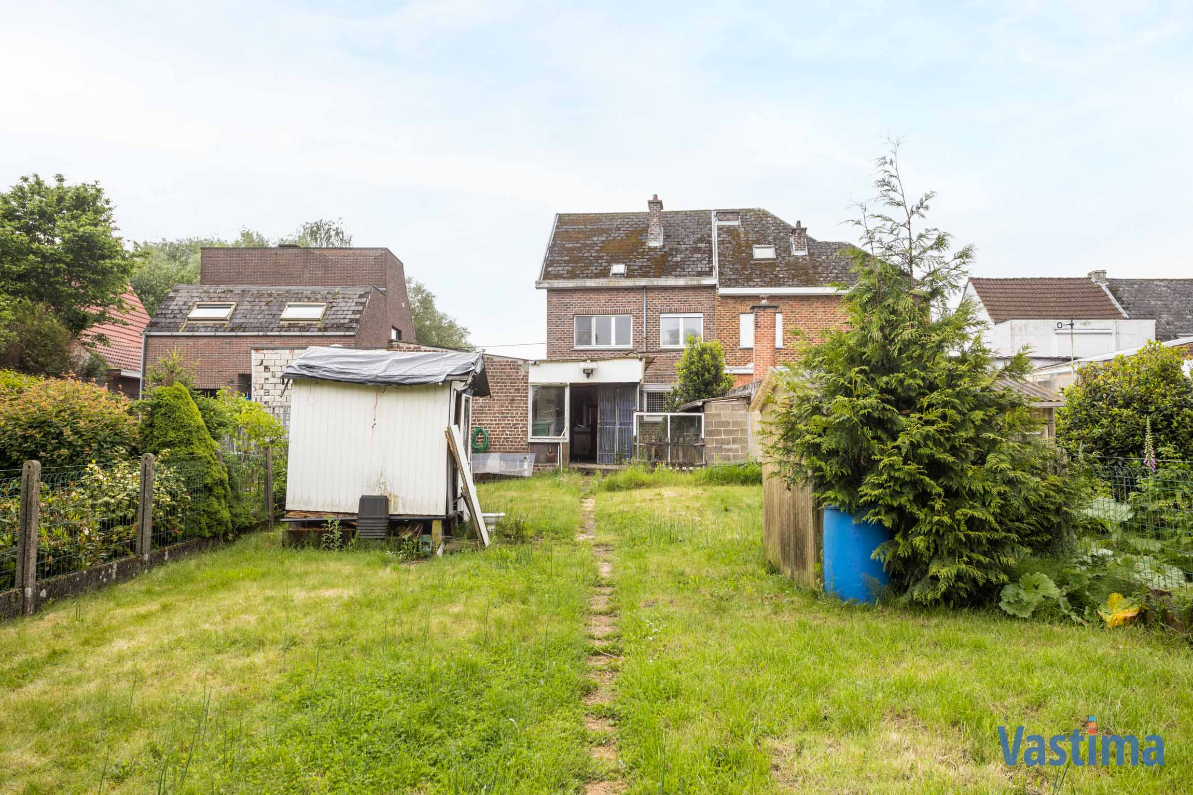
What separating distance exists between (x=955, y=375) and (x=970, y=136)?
302 inches

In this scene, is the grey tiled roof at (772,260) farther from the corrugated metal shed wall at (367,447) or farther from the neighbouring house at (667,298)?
the corrugated metal shed wall at (367,447)

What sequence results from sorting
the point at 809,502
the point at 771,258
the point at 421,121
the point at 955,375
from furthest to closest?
the point at 771,258 → the point at 421,121 → the point at 809,502 → the point at 955,375

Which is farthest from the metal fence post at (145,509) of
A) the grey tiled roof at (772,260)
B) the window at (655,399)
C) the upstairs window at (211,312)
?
the upstairs window at (211,312)

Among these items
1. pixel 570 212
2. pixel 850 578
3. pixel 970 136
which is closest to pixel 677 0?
pixel 970 136

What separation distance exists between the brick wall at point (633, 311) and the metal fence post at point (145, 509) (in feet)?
55.0

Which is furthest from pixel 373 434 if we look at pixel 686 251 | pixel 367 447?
pixel 686 251

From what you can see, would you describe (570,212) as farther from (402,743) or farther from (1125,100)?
(402,743)

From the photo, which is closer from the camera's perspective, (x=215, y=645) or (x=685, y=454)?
(x=215, y=645)

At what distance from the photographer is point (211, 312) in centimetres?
2595

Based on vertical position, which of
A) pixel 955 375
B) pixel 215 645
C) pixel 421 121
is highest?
pixel 421 121

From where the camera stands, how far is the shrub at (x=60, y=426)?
266 inches

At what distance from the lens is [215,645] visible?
4.70m

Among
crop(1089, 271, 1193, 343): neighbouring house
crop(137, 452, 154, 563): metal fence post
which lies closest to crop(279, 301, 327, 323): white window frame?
crop(137, 452, 154, 563): metal fence post

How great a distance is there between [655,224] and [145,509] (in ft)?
69.2
